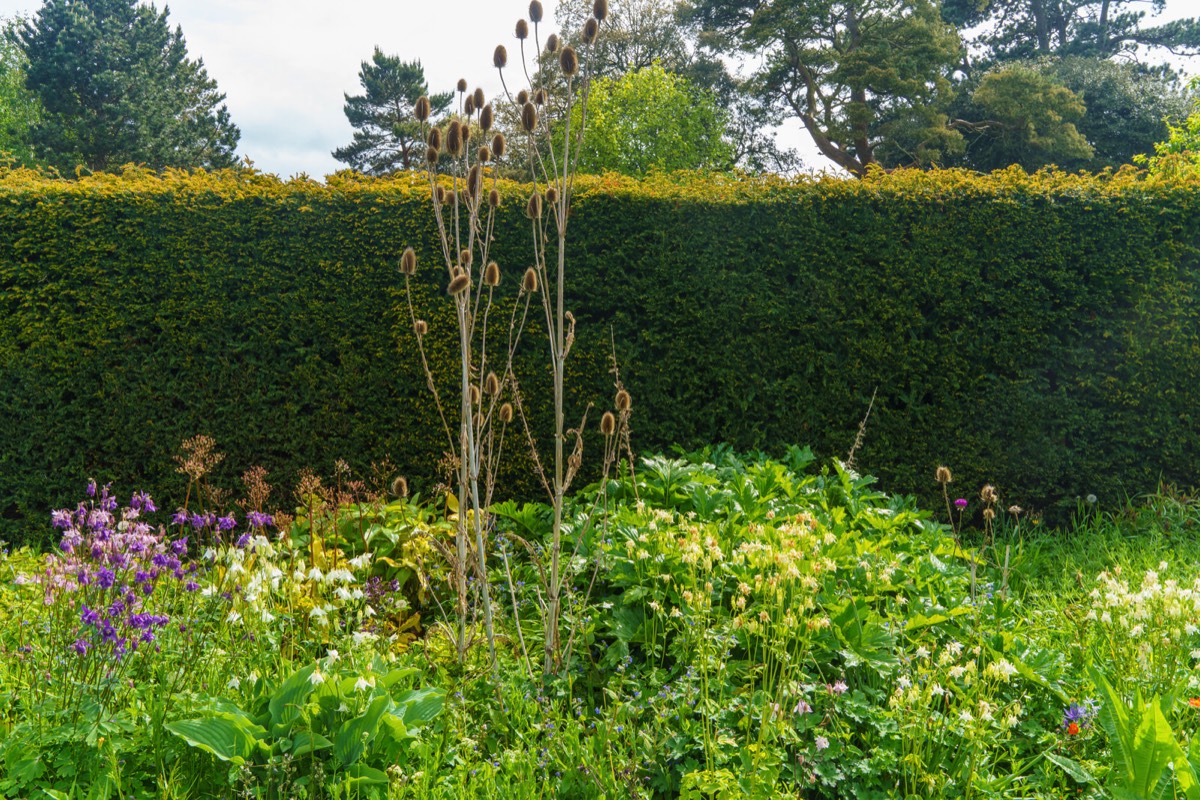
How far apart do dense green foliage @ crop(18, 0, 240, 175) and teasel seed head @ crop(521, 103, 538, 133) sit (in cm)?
2465

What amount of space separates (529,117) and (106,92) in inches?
1146

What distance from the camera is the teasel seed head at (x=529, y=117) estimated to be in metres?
2.52

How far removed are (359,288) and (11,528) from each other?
9.19ft

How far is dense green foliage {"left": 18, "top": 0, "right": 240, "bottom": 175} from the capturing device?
23.7 meters

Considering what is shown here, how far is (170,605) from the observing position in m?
3.28

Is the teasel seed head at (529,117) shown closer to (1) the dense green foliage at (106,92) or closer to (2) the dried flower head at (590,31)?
(2) the dried flower head at (590,31)

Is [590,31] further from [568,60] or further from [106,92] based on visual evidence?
[106,92]

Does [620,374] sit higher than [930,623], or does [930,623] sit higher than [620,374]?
[620,374]

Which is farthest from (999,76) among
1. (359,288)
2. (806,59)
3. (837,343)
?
(359,288)

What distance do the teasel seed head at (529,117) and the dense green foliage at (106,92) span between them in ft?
80.9

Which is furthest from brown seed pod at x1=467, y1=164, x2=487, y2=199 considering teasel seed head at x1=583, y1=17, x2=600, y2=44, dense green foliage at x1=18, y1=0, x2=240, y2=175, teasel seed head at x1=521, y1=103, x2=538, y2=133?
dense green foliage at x1=18, y1=0, x2=240, y2=175

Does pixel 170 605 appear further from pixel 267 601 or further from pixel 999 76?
pixel 999 76

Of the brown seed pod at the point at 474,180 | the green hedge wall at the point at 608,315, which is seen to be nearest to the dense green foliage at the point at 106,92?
the green hedge wall at the point at 608,315

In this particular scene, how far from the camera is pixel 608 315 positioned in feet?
17.1
